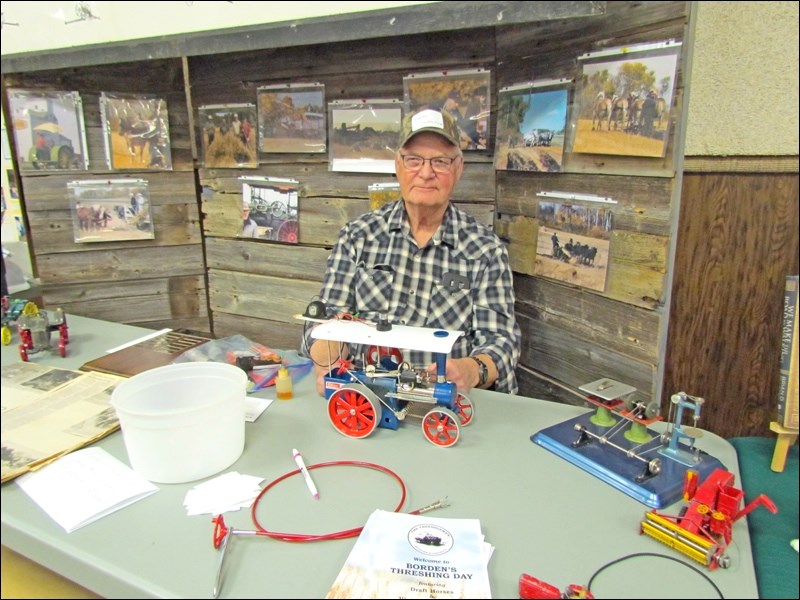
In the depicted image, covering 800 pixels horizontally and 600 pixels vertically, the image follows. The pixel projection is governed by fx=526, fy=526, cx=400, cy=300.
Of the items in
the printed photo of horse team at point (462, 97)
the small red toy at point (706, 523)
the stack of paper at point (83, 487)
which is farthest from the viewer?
the printed photo of horse team at point (462, 97)

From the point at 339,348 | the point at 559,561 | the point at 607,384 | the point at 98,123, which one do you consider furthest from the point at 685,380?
the point at 98,123

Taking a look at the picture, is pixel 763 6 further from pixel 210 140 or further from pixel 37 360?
pixel 210 140

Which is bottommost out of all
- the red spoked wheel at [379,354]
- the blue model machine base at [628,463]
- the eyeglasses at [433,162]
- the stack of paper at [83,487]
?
the stack of paper at [83,487]

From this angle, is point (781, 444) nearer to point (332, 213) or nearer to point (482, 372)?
point (482, 372)

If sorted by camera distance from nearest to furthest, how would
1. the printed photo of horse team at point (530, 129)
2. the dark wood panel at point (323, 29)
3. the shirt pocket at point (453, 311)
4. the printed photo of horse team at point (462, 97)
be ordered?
1. the dark wood panel at point (323, 29)
2. the printed photo of horse team at point (530, 129)
3. the shirt pocket at point (453, 311)
4. the printed photo of horse team at point (462, 97)

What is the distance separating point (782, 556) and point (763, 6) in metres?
0.66

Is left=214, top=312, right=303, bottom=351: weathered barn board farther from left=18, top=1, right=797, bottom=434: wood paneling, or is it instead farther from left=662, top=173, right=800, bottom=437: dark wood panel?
left=662, top=173, right=800, bottom=437: dark wood panel

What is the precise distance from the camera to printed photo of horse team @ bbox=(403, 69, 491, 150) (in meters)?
1.73

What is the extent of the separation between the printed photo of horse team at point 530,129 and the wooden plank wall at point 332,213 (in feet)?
0.14

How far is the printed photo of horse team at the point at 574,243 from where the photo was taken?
143 cm

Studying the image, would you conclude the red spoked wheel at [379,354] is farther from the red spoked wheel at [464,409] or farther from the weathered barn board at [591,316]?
the weathered barn board at [591,316]

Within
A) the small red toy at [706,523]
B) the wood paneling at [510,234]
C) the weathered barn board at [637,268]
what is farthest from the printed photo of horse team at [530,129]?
the small red toy at [706,523]

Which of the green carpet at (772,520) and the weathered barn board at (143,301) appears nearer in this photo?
the green carpet at (772,520)

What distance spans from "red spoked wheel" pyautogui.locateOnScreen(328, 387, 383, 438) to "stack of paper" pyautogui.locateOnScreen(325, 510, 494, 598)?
260 mm
